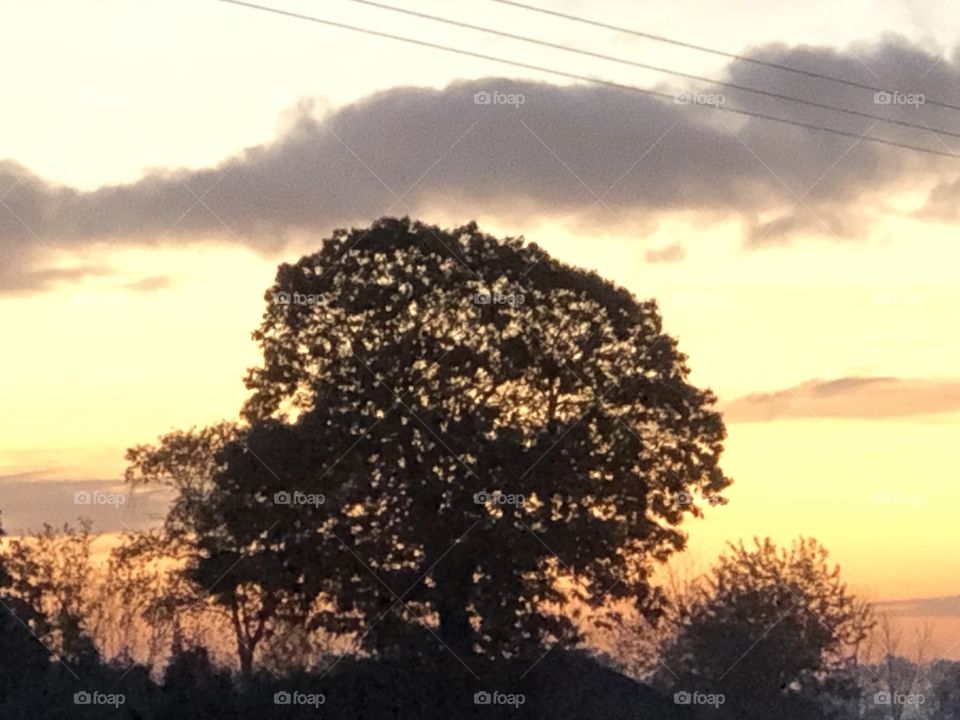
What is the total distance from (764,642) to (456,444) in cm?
1057

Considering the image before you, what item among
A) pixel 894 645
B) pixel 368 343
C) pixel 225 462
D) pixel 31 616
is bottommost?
pixel 894 645

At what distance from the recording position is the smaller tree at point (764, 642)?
46594mm

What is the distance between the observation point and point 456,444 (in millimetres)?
49031

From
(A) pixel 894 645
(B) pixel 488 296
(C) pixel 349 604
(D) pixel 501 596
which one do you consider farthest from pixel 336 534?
(A) pixel 894 645

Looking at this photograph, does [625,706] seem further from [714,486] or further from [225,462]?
[225,462]

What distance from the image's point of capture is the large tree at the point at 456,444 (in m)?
48.4

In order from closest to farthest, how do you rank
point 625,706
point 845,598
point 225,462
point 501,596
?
point 625,706
point 501,596
point 225,462
point 845,598

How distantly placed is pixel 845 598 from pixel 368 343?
19038mm

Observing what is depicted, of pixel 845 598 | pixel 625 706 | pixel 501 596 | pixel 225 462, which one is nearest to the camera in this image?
pixel 625 706

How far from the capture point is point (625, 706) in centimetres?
4356

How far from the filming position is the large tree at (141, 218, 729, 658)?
48406mm

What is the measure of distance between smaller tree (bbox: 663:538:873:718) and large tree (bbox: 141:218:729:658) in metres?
2.69

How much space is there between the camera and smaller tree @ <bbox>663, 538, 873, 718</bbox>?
46594mm

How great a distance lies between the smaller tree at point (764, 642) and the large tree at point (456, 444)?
2.69 m
